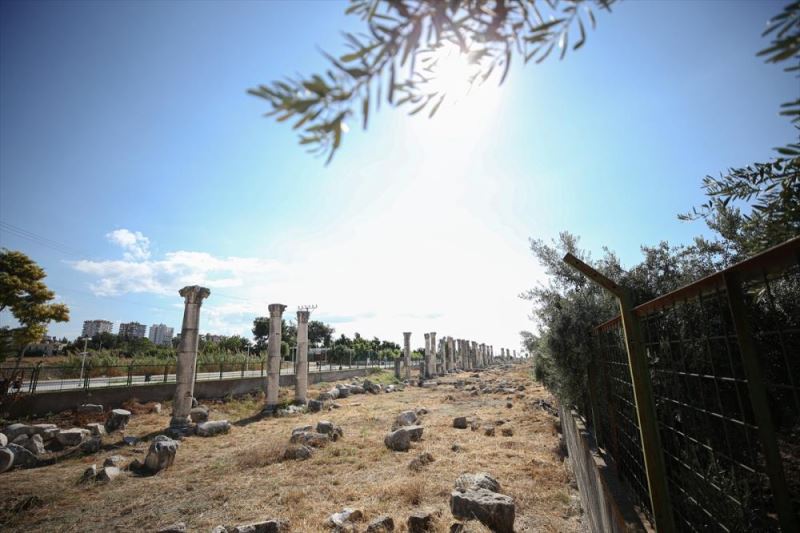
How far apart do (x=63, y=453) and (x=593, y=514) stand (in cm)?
1292

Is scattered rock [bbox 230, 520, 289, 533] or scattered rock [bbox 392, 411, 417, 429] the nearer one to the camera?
scattered rock [bbox 230, 520, 289, 533]

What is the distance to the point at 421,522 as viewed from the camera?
16.4 ft

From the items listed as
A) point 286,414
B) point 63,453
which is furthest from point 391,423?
point 63,453

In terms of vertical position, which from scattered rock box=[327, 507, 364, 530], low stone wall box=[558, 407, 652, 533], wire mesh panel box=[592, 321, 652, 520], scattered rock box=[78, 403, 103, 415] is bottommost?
scattered rock box=[327, 507, 364, 530]

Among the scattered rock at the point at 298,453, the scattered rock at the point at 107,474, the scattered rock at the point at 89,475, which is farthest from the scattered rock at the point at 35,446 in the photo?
the scattered rock at the point at 298,453

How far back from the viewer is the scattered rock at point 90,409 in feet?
44.8

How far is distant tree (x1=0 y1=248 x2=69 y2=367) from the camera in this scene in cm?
1931

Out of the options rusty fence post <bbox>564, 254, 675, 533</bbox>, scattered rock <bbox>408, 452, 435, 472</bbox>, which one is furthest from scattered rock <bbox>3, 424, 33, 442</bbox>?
rusty fence post <bbox>564, 254, 675, 533</bbox>

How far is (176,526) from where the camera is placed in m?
5.29

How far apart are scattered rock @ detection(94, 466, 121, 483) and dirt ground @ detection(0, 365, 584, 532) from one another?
0.83 ft

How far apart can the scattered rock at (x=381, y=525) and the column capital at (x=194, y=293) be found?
462 inches

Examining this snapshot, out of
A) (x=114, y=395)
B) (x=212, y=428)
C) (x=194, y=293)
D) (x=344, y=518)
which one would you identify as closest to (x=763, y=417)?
(x=344, y=518)

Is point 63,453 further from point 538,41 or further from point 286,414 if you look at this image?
point 538,41

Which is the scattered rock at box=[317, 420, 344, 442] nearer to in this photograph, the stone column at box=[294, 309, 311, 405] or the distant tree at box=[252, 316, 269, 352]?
the stone column at box=[294, 309, 311, 405]
